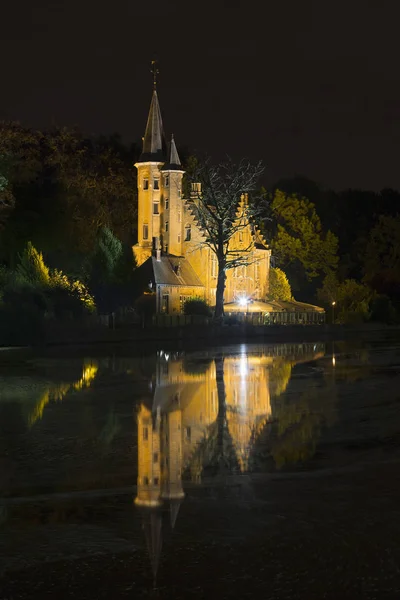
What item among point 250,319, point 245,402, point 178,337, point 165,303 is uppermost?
point 165,303

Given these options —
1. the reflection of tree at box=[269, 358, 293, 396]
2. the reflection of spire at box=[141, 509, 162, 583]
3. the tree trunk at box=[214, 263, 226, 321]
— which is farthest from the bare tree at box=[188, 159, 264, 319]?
the reflection of spire at box=[141, 509, 162, 583]

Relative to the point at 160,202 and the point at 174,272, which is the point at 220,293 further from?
the point at 160,202

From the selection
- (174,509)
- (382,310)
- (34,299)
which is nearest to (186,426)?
(174,509)

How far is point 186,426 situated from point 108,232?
52000mm

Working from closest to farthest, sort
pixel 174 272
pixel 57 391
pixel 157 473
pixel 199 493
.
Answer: pixel 199 493
pixel 157 473
pixel 57 391
pixel 174 272

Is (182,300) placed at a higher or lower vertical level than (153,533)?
higher

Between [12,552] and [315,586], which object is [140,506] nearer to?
[12,552]

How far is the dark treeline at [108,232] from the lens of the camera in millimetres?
65250

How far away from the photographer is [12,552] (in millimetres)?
8047

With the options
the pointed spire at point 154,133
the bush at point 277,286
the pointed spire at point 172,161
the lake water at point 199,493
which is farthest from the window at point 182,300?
the lake water at point 199,493

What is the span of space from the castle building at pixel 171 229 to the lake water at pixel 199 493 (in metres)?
61.7

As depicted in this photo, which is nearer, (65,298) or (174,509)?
(174,509)

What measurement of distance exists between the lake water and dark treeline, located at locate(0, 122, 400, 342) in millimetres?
32896

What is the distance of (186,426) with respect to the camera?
16.3 metres
